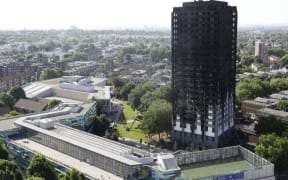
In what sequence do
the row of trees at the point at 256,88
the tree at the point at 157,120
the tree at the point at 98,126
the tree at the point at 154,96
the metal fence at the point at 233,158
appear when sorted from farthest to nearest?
the row of trees at the point at 256,88
the tree at the point at 154,96
the tree at the point at 98,126
the tree at the point at 157,120
the metal fence at the point at 233,158

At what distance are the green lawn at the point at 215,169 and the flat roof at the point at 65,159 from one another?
725 cm

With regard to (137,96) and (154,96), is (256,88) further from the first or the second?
(137,96)

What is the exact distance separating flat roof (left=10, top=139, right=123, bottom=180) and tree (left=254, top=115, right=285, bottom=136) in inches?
1052

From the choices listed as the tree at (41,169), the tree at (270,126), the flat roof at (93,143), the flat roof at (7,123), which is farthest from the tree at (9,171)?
the tree at (270,126)

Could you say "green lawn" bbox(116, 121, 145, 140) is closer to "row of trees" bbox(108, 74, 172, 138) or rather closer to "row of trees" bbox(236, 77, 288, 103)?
"row of trees" bbox(108, 74, 172, 138)

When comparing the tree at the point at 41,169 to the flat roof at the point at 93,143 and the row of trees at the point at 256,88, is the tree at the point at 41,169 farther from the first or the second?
the row of trees at the point at 256,88

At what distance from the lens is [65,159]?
42.5m

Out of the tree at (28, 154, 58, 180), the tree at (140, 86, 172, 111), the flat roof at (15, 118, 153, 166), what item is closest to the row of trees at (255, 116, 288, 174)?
the flat roof at (15, 118, 153, 166)

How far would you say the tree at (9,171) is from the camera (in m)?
35.7

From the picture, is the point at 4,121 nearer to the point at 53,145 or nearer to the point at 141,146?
the point at 53,145

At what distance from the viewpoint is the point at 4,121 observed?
54531 millimetres

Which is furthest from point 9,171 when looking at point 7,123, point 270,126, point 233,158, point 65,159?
point 270,126

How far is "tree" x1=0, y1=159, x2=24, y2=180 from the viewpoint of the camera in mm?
35656

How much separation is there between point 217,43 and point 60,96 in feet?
134
